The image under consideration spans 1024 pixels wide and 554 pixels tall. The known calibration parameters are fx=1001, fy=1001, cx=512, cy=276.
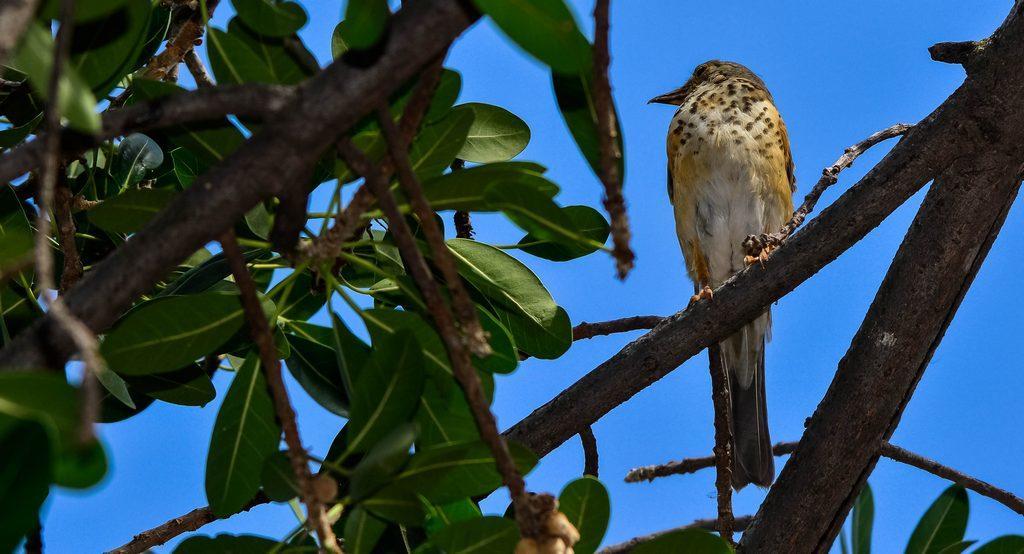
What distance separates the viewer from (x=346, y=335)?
65.9 inches

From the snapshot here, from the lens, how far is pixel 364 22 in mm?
1140

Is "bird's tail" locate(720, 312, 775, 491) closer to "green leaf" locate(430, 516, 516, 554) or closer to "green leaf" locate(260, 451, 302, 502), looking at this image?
"green leaf" locate(430, 516, 516, 554)

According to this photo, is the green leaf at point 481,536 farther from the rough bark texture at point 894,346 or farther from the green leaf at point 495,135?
the rough bark texture at point 894,346

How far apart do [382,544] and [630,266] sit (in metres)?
1.20

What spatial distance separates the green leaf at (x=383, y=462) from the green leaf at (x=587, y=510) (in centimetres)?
32

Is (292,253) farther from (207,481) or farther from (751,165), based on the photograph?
(751,165)

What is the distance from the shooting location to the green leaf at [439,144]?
1.57 meters

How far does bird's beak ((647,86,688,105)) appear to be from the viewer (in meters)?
5.64

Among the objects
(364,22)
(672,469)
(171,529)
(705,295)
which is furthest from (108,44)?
(672,469)

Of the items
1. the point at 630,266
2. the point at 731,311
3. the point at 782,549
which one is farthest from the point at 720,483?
the point at 630,266

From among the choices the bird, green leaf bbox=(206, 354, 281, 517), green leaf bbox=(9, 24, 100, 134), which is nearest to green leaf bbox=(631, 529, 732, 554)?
green leaf bbox=(206, 354, 281, 517)

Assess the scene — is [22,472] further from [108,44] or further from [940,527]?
[940,527]

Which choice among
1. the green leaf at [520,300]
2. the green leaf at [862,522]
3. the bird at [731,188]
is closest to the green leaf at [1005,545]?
the green leaf at [862,522]

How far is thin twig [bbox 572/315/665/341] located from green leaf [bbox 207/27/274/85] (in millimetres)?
1590
